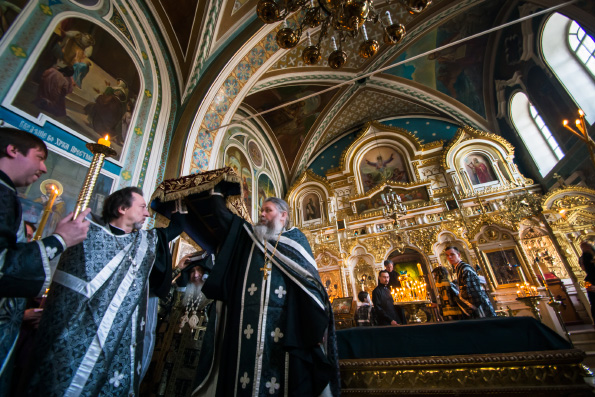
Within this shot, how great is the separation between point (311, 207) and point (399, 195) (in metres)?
3.48

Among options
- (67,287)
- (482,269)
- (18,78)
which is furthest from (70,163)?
(482,269)

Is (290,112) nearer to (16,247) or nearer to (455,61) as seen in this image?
(455,61)

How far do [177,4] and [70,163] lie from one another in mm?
4560

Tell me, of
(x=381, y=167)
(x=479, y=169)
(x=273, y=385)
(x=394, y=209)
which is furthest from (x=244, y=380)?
(x=479, y=169)

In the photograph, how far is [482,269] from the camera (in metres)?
7.39

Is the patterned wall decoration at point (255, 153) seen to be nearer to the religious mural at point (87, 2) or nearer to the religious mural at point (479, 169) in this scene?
the religious mural at point (87, 2)

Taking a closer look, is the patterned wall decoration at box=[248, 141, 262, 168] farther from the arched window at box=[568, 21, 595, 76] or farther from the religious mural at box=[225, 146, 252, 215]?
the arched window at box=[568, 21, 595, 76]

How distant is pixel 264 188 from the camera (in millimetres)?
9891

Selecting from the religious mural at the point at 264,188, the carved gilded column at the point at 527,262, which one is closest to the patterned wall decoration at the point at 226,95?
the religious mural at the point at 264,188

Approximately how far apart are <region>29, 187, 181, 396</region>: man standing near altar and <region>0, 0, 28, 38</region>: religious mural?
3748 mm

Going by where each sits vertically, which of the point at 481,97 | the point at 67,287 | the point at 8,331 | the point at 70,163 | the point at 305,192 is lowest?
the point at 8,331

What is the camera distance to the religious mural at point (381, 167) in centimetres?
1002

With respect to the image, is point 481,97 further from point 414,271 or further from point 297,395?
point 297,395

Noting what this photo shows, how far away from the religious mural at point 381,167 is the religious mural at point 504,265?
3702 mm
